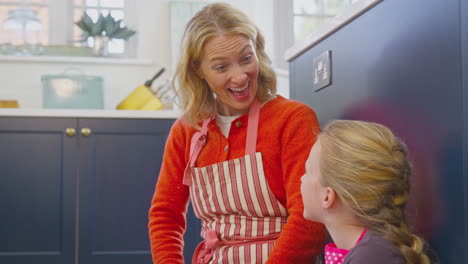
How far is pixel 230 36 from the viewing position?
1450 millimetres

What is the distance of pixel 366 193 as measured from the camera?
1001 millimetres

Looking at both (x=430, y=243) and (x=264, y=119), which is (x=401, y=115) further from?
(x=264, y=119)

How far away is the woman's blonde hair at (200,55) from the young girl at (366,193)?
0.46 meters

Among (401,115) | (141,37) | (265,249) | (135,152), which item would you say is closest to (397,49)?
(401,115)

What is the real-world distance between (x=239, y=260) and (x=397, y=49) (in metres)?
0.57

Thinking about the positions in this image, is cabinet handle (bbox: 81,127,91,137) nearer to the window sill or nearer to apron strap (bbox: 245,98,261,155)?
the window sill

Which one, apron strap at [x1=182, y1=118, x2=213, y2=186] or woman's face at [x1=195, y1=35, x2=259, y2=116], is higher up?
woman's face at [x1=195, y1=35, x2=259, y2=116]

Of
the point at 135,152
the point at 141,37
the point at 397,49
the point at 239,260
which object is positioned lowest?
the point at 239,260

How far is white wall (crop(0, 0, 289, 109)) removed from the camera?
11.8ft

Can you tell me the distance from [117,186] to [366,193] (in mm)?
2207

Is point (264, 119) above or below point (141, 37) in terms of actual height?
below

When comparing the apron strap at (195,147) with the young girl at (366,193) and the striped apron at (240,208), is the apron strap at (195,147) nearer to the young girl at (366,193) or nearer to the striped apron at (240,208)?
the striped apron at (240,208)

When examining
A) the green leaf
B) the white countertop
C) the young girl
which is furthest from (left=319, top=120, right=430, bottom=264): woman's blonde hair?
the green leaf

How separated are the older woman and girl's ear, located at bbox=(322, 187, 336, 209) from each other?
0.22 metres
